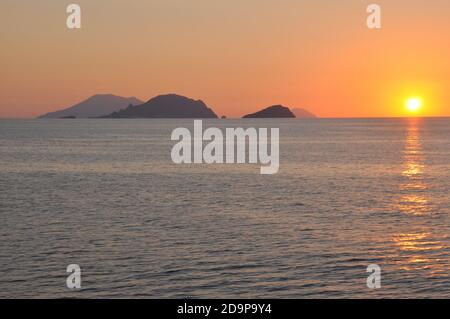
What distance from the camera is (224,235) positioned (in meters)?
49.2

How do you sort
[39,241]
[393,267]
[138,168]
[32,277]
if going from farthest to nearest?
1. [138,168]
2. [39,241]
3. [393,267]
4. [32,277]

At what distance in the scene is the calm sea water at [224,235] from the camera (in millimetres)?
36062

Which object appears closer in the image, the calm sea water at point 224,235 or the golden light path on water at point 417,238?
the calm sea water at point 224,235

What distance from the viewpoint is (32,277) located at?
3719cm

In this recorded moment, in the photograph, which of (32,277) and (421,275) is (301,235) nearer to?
(421,275)

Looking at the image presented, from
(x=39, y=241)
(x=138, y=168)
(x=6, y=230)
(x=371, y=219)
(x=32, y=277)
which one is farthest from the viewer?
(x=138, y=168)

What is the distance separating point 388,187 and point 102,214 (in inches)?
1713

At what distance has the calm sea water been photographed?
36062 mm

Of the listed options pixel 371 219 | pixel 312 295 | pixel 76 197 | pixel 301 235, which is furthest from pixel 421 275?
pixel 76 197

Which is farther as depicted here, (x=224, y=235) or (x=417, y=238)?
(x=417, y=238)

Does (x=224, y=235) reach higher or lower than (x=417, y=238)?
higher

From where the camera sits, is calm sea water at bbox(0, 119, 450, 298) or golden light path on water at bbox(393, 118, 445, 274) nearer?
calm sea water at bbox(0, 119, 450, 298)
